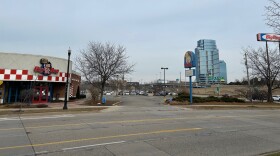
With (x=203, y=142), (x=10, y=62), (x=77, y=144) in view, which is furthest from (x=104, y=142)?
(x=10, y=62)

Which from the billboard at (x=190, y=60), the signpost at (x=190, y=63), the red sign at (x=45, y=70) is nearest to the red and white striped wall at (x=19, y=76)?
the red sign at (x=45, y=70)

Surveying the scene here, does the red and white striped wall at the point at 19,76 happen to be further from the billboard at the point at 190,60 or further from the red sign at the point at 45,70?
the billboard at the point at 190,60

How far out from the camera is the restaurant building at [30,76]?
24.1m

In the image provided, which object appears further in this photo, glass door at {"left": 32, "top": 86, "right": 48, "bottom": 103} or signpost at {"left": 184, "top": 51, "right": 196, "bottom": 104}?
signpost at {"left": 184, "top": 51, "right": 196, "bottom": 104}

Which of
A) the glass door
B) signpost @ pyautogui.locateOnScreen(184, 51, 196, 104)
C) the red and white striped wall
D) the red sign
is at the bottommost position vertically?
the glass door

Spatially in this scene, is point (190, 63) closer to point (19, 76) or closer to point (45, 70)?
point (45, 70)

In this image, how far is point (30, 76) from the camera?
2523 cm

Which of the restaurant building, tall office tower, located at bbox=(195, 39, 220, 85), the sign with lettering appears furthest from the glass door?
tall office tower, located at bbox=(195, 39, 220, 85)

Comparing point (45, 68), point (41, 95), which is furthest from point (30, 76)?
point (41, 95)

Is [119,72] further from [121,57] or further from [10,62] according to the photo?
[10,62]

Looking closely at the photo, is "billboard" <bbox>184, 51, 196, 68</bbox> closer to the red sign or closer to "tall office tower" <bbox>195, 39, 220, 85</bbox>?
the red sign

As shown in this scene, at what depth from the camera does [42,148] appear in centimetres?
656

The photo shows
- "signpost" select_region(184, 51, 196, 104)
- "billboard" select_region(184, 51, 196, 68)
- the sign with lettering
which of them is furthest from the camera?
"billboard" select_region(184, 51, 196, 68)

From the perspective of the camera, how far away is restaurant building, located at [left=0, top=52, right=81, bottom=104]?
24094 millimetres
